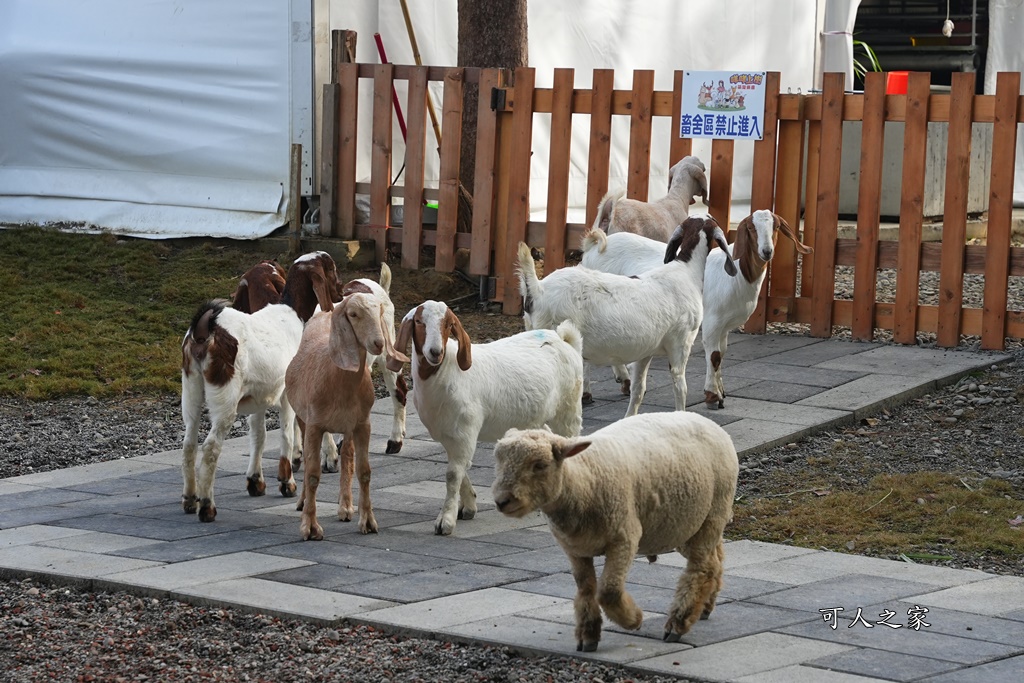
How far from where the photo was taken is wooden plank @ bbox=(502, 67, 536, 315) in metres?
12.4

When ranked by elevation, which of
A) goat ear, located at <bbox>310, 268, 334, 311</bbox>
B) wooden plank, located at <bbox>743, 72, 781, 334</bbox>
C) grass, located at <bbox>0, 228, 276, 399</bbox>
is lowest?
grass, located at <bbox>0, 228, 276, 399</bbox>

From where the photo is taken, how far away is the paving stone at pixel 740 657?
479 cm

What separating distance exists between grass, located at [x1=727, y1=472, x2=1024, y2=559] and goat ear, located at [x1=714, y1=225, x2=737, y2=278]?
203cm

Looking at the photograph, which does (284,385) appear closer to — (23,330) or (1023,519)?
(1023,519)

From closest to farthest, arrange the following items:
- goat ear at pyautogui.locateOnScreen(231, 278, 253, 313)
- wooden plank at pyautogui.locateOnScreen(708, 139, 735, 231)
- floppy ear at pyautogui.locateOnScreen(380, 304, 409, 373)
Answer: floppy ear at pyautogui.locateOnScreen(380, 304, 409, 373)
goat ear at pyautogui.locateOnScreen(231, 278, 253, 313)
wooden plank at pyautogui.locateOnScreen(708, 139, 735, 231)

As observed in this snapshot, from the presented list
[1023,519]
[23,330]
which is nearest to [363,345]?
[1023,519]

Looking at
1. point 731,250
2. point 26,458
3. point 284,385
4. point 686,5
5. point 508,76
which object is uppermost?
point 686,5

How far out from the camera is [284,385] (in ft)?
24.1

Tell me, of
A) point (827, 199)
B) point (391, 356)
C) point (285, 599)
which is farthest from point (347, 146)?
point (285, 599)

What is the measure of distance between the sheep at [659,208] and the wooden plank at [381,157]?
2.61m

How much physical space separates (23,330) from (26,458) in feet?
10.4

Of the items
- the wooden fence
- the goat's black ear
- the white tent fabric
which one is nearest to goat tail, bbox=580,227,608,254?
the goat's black ear

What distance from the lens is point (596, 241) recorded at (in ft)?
32.9

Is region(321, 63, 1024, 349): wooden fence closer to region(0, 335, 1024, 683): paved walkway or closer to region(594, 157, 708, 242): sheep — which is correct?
region(594, 157, 708, 242): sheep
